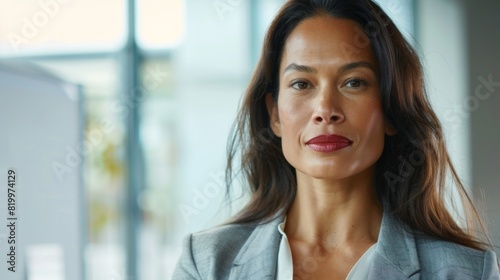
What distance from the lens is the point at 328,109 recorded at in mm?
1604

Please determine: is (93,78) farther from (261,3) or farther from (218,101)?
(261,3)

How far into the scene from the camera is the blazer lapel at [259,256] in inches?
65.5

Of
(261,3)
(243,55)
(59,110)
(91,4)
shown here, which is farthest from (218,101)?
(59,110)

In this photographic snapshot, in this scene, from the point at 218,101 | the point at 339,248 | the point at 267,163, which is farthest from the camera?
the point at 218,101

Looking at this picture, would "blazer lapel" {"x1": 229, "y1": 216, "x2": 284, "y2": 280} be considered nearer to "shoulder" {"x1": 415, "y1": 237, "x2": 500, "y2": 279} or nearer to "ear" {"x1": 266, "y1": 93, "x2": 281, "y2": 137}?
"ear" {"x1": 266, "y1": 93, "x2": 281, "y2": 137}

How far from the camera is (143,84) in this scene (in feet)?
16.8

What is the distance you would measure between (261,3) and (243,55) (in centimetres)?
37

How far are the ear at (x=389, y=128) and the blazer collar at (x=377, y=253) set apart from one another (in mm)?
188
